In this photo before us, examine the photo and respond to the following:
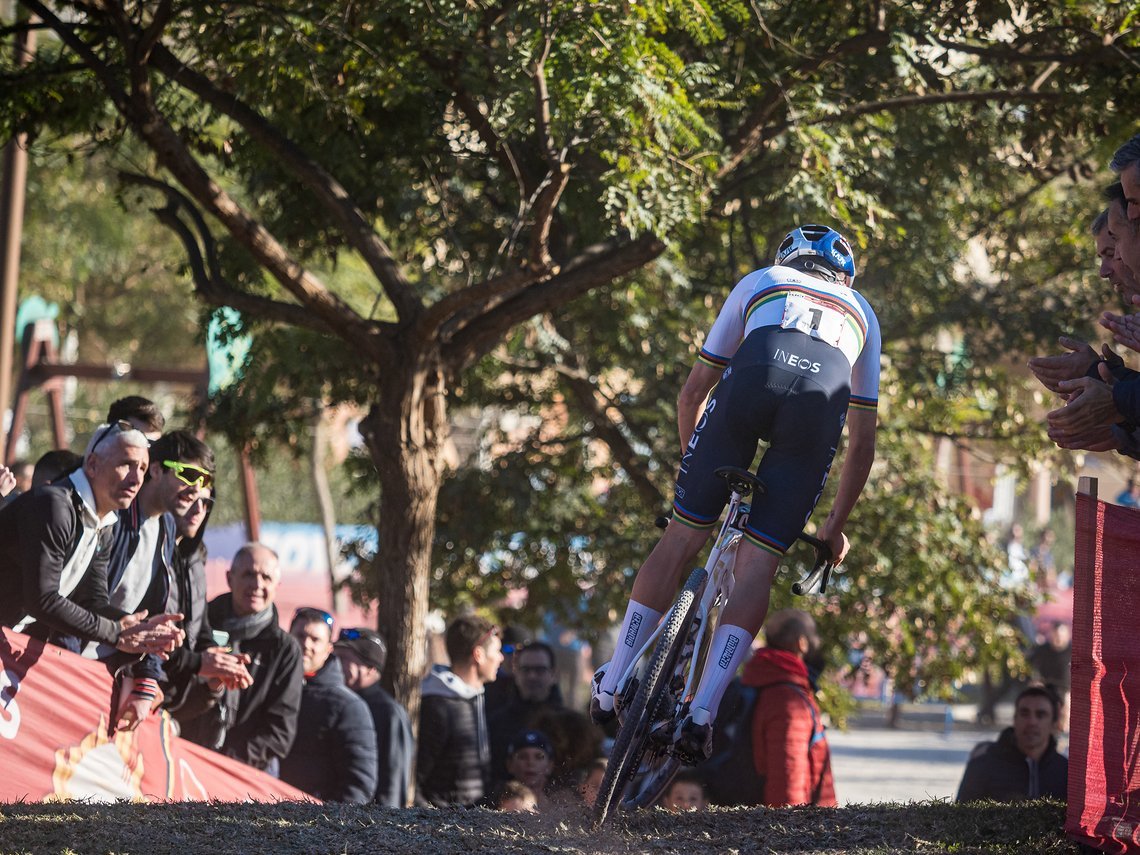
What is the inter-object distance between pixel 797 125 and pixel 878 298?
4.46 metres

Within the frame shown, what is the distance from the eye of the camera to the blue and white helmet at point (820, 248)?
603 cm

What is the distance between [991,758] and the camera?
26.4 ft

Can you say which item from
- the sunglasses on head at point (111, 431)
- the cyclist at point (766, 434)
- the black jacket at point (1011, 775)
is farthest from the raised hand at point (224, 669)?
the black jacket at point (1011, 775)

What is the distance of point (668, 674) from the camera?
5590mm

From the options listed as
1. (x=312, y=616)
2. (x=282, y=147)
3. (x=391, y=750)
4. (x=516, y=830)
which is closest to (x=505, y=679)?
(x=391, y=750)

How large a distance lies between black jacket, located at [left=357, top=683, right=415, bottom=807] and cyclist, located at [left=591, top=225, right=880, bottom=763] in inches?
102

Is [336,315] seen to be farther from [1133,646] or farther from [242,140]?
[1133,646]

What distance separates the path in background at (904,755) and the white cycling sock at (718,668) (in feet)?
27.5

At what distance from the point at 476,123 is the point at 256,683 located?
3799mm

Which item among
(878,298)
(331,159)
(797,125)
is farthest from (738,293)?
(878,298)

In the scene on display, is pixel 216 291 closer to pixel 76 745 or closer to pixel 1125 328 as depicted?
pixel 76 745

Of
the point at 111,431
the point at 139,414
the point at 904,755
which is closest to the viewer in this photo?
the point at 111,431

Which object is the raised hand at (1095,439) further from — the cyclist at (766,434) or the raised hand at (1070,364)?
the cyclist at (766,434)

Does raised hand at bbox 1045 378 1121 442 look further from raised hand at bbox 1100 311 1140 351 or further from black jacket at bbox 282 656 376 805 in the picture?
black jacket at bbox 282 656 376 805
